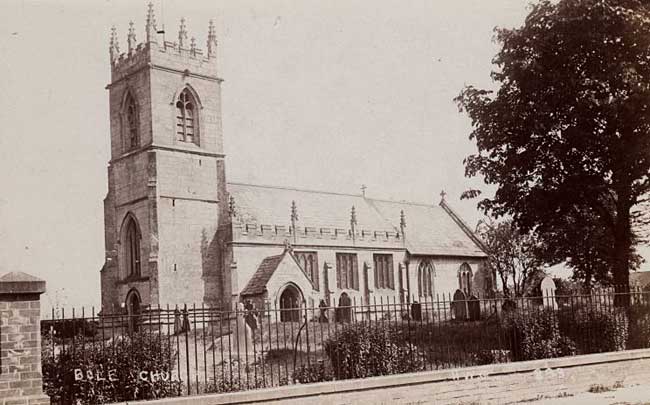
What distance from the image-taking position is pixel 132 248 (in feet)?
119

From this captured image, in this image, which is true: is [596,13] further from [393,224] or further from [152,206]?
[393,224]

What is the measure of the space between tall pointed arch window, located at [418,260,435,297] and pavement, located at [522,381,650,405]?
32.8 meters

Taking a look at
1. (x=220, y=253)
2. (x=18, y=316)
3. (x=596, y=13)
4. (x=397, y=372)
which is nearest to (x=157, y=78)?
(x=220, y=253)

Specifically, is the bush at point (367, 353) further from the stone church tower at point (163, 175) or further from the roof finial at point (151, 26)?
the roof finial at point (151, 26)

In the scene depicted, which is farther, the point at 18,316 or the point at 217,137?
the point at 217,137

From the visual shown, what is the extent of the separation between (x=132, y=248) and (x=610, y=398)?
92.9 feet

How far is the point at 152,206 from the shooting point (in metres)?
33.9

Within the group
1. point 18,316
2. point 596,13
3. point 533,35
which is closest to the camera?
point 18,316

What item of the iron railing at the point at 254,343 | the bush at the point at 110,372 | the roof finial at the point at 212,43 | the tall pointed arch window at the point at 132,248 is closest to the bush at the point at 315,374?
the iron railing at the point at 254,343

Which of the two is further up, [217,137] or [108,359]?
[217,137]

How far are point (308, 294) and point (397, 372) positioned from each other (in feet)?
75.1

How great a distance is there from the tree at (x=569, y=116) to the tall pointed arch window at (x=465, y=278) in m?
27.8

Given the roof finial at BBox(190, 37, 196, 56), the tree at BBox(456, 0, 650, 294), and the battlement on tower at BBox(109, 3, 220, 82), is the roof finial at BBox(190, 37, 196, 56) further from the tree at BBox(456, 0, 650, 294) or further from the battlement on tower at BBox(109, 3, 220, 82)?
the tree at BBox(456, 0, 650, 294)

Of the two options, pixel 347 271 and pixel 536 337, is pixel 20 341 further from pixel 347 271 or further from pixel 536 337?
pixel 347 271
